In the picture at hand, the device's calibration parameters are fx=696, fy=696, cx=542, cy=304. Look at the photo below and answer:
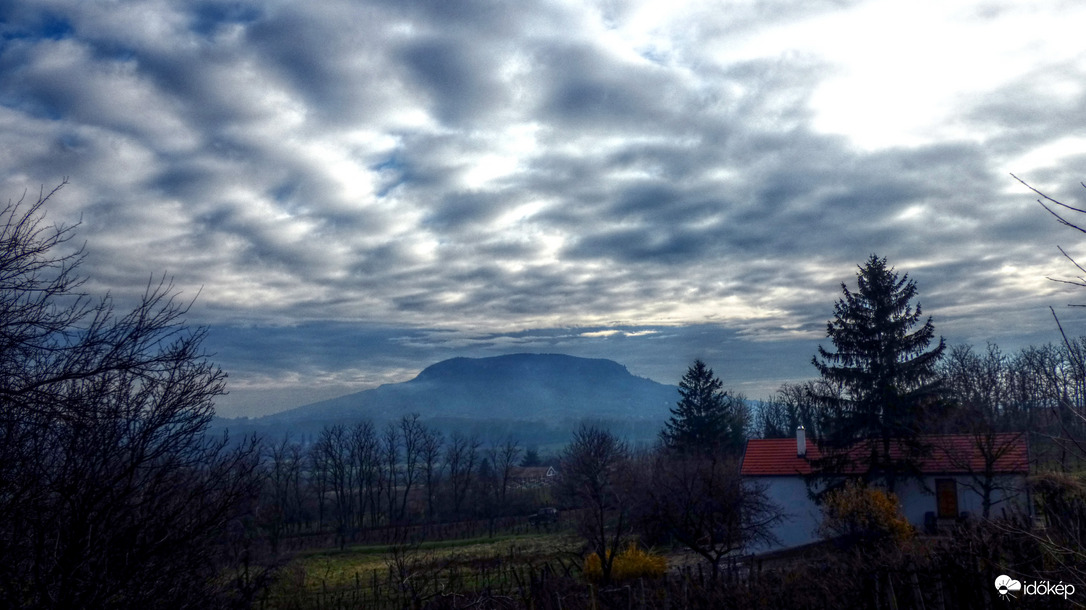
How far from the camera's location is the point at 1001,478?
28.9 m

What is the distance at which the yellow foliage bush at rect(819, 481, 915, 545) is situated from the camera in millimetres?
20478

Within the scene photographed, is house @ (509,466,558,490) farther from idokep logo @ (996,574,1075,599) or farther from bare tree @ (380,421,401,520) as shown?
idokep logo @ (996,574,1075,599)

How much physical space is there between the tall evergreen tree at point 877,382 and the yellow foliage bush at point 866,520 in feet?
30.8

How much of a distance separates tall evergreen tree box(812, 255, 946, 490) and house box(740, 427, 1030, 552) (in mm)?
723

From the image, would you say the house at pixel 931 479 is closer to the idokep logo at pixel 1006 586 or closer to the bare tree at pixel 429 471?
the idokep logo at pixel 1006 586

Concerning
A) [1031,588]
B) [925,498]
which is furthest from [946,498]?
[1031,588]

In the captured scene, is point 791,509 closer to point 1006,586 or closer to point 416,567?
point 416,567

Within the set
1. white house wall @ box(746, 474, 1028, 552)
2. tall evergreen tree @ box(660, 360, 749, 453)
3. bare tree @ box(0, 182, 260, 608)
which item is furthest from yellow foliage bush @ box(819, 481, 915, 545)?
tall evergreen tree @ box(660, 360, 749, 453)

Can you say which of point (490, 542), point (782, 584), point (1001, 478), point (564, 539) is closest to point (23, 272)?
point (782, 584)

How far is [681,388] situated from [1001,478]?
23.2 metres

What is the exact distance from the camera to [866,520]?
20797mm

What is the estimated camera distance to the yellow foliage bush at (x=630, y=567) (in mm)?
20234

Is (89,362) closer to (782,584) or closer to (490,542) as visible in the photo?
(782,584)

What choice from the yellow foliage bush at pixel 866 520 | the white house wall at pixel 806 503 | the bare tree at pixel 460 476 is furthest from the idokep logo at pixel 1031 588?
the bare tree at pixel 460 476
